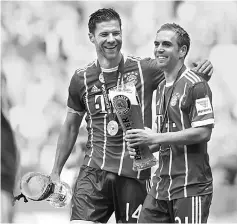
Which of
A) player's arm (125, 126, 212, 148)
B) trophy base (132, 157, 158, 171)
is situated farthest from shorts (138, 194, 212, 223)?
player's arm (125, 126, 212, 148)

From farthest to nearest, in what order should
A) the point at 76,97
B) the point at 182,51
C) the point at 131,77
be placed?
the point at 76,97, the point at 131,77, the point at 182,51

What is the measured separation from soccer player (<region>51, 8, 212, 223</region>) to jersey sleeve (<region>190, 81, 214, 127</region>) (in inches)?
23.4

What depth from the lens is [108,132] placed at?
4.04 metres

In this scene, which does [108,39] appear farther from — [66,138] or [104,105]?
[66,138]

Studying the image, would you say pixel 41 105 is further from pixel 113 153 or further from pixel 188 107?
pixel 188 107

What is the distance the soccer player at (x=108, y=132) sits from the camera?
4035mm

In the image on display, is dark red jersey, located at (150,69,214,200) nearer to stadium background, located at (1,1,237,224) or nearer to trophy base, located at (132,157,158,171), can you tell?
trophy base, located at (132,157,158,171)

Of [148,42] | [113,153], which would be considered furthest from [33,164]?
[113,153]

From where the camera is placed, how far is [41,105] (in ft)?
18.7

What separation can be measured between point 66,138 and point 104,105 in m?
0.43

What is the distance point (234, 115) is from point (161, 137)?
1.93 m

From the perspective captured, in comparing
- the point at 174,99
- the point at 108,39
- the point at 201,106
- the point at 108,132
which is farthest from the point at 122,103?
the point at 108,39

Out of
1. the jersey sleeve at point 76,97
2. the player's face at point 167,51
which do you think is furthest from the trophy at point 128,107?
the jersey sleeve at point 76,97

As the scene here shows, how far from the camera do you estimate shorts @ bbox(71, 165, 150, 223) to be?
13.2ft
